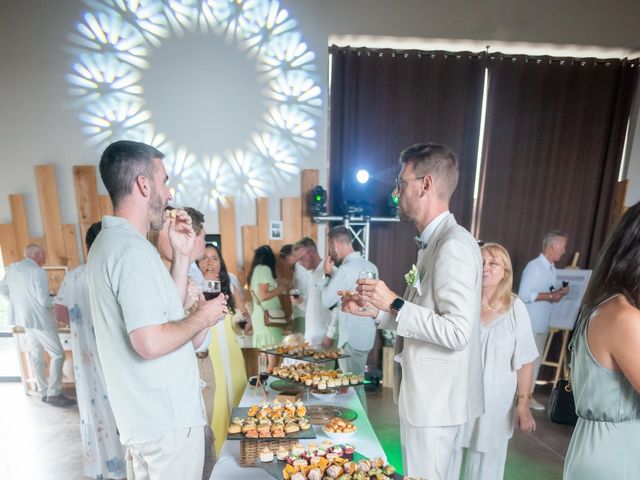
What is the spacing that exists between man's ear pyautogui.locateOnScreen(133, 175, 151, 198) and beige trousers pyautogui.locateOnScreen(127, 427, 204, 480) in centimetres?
86

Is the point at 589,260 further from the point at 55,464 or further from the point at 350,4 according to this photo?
the point at 55,464

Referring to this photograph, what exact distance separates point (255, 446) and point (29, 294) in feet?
12.6

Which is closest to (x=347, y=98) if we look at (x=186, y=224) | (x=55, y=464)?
(x=186, y=224)

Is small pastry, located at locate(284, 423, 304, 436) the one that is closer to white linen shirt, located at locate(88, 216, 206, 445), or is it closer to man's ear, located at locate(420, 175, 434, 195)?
white linen shirt, located at locate(88, 216, 206, 445)

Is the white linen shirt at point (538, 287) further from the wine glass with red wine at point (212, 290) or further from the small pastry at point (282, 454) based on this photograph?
the wine glass with red wine at point (212, 290)

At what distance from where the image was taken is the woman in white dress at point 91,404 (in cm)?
274

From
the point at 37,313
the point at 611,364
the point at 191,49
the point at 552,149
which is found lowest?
the point at 37,313

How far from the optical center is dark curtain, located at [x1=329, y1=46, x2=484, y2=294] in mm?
4617

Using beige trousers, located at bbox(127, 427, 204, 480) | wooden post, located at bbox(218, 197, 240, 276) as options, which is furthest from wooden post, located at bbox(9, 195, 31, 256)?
beige trousers, located at bbox(127, 427, 204, 480)

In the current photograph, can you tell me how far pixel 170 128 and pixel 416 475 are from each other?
444cm

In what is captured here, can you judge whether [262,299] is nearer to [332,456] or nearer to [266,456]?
[266,456]

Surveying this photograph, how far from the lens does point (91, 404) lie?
2771 millimetres

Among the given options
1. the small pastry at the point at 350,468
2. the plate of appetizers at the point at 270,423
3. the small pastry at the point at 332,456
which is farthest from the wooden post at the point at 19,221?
the small pastry at the point at 350,468

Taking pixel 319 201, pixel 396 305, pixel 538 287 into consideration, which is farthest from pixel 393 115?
pixel 396 305
